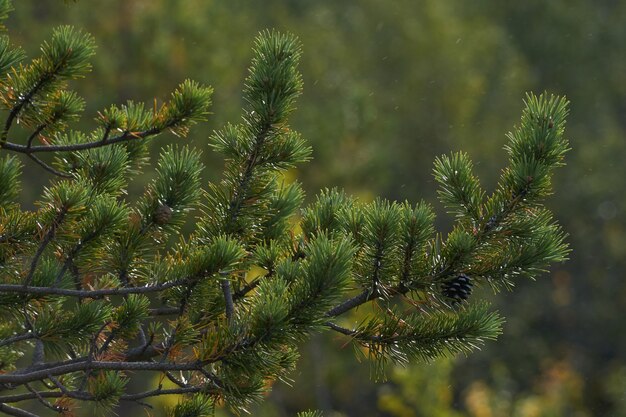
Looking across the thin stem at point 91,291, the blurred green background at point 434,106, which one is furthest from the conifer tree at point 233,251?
the blurred green background at point 434,106

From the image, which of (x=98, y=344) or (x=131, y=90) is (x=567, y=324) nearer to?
(x=131, y=90)

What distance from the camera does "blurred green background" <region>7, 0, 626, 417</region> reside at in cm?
1472

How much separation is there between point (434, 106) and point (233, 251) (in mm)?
18929

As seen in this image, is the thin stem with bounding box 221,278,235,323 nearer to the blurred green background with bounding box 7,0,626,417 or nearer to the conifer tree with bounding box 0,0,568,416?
the conifer tree with bounding box 0,0,568,416

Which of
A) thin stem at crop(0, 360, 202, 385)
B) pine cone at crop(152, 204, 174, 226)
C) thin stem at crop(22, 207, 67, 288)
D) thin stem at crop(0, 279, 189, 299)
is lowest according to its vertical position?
thin stem at crop(0, 360, 202, 385)

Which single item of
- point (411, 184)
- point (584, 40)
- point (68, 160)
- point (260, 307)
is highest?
point (584, 40)

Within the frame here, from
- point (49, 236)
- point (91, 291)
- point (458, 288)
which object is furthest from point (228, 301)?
point (458, 288)

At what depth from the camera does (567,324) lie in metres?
21.1

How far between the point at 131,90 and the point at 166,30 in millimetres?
1022

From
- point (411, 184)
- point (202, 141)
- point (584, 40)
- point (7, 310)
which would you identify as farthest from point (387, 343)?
point (584, 40)

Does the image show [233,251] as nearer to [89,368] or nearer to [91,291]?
[91,291]

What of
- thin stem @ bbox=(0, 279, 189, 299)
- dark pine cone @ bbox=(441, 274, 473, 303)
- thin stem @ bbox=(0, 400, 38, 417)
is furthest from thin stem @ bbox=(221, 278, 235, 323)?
thin stem @ bbox=(0, 400, 38, 417)

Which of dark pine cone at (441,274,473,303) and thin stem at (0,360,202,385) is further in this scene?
dark pine cone at (441,274,473,303)

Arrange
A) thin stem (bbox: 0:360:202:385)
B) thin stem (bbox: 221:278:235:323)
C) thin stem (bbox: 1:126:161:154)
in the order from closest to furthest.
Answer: thin stem (bbox: 0:360:202:385), thin stem (bbox: 221:278:235:323), thin stem (bbox: 1:126:161:154)
